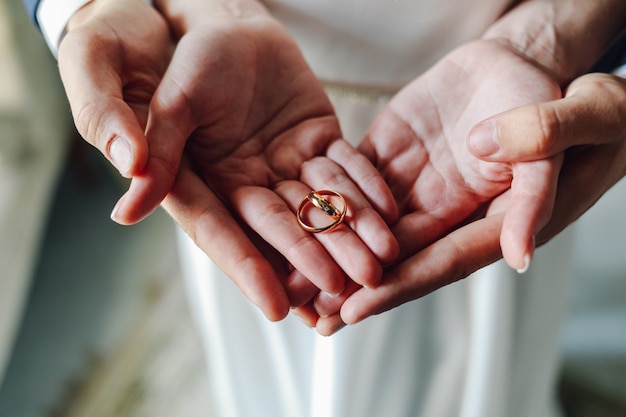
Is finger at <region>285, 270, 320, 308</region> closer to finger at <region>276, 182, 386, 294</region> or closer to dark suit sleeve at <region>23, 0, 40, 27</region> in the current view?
finger at <region>276, 182, 386, 294</region>

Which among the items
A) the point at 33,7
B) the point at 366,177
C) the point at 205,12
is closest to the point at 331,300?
the point at 366,177

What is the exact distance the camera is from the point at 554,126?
54cm

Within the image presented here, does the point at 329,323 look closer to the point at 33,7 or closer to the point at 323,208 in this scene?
the point at 323,208

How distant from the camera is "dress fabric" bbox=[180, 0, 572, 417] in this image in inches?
29.1

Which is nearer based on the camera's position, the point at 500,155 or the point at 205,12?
the point at 500,155

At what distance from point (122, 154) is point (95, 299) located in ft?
3.54

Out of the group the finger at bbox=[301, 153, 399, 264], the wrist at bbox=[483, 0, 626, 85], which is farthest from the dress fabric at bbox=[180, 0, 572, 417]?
the finger at bbox=[301, 153, 399, 264]

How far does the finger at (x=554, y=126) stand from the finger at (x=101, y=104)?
0.30 metres

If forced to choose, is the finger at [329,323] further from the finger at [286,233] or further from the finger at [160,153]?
the finger at [160,153]

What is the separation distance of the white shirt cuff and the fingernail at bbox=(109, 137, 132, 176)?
0.28m

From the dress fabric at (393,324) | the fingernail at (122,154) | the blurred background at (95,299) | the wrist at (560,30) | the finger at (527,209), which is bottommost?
the blurred background at (95,299)

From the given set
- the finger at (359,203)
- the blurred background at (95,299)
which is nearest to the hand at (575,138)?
the finger at (359,203)

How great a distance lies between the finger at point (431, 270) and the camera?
1.81 ft

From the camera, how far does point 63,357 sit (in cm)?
140
